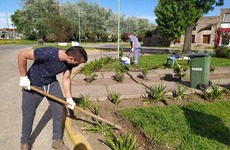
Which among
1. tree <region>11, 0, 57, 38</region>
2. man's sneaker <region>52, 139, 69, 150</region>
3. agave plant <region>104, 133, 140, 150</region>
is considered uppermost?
tree <region>11, 0, 57, 38</region>

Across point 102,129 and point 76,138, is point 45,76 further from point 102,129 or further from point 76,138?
point 102,129

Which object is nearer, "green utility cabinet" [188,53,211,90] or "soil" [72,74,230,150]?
"soil" [72,74,230,150]

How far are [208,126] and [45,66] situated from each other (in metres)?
2.87

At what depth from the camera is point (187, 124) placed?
153 inches

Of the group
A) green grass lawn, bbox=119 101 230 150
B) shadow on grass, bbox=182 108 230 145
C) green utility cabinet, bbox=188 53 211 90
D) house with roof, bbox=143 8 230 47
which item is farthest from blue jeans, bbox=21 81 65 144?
house with roof, bbox=143 8 230 47

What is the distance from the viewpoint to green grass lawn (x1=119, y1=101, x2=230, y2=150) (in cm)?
324

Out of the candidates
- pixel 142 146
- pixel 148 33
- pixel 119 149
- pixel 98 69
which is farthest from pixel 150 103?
pixel 148 33

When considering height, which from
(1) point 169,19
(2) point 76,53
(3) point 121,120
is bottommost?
(3) point 121,120

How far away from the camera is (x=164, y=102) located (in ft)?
16.7

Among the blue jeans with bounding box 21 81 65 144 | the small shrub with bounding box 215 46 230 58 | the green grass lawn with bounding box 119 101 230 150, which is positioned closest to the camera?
the blue jeans with bounding box 21 81 65 144

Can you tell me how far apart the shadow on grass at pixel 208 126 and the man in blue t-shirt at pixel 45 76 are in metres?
2.14

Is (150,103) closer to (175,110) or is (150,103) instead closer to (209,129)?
(175,110)

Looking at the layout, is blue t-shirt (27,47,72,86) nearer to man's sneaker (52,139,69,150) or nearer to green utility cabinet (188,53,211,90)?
man's sneaker (52,139,69,150)

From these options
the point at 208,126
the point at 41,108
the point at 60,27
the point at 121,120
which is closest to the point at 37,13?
the point at 60,27
